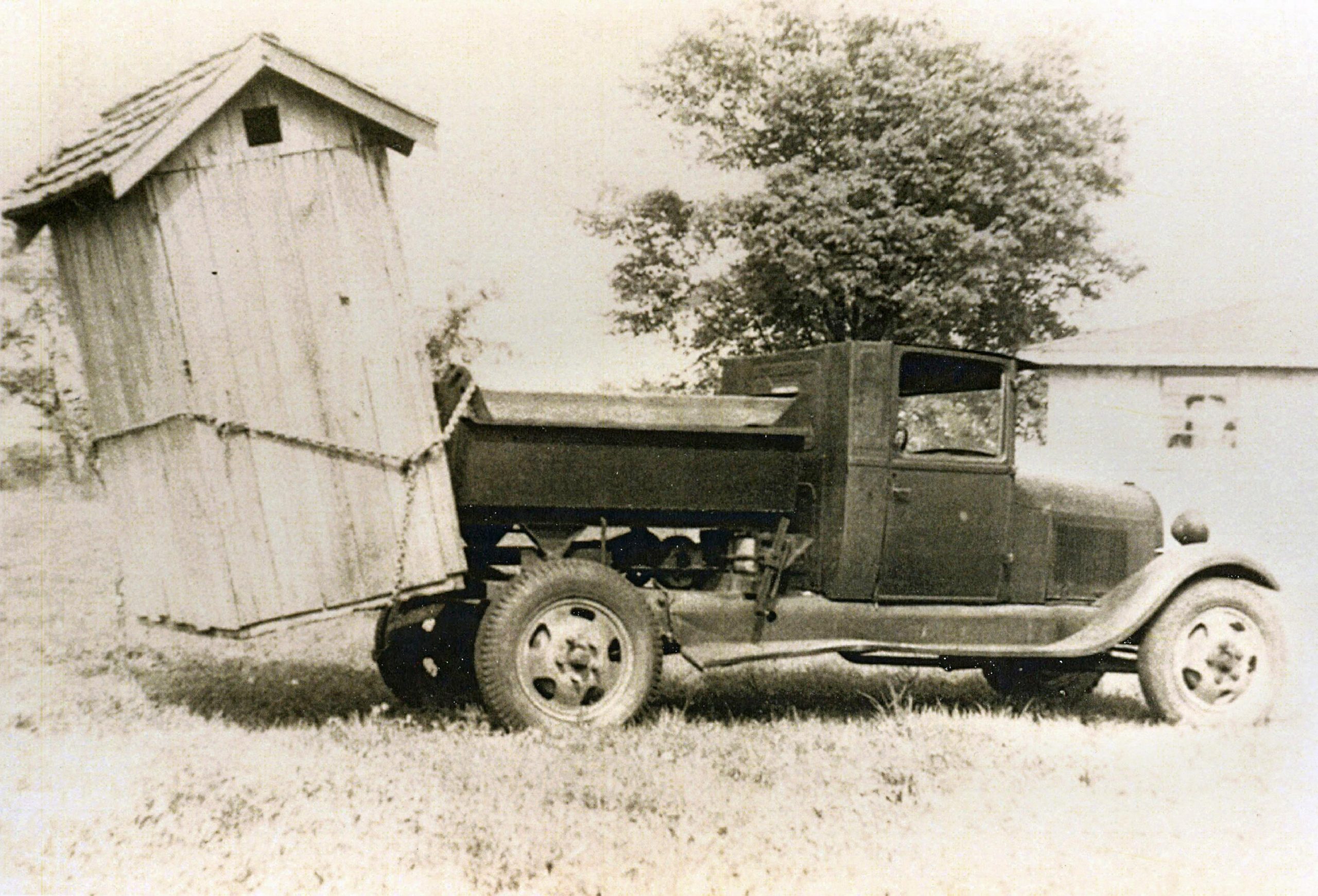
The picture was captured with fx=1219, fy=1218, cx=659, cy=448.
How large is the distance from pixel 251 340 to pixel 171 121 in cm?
95

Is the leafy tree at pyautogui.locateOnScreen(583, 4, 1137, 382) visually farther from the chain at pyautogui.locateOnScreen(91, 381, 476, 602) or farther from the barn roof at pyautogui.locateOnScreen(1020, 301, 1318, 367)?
the chain at pyautogui.locateOnScreen(91, 381, 476, 602)

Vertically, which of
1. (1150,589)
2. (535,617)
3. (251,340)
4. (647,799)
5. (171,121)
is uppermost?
(171,121)

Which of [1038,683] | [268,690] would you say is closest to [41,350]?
[268,690]

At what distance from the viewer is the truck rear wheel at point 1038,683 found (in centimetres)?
779

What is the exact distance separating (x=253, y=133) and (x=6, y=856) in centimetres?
316

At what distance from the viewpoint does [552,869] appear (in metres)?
4.48

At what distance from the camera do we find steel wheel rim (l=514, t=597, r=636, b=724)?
5.80m

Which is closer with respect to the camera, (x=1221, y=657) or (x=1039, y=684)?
(x=1221, y=657)

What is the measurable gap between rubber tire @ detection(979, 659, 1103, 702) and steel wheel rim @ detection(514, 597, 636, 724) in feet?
9.45

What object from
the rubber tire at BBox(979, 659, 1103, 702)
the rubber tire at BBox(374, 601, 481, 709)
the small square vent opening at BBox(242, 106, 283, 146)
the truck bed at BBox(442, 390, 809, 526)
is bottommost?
the rubber tire at BBox(979, 659, 1103, 702)

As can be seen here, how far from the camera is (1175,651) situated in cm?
666

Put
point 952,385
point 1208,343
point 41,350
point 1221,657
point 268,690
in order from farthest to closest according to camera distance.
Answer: point 1208,343
point 41,350
point 268,690
point 952,385
point 1221,657

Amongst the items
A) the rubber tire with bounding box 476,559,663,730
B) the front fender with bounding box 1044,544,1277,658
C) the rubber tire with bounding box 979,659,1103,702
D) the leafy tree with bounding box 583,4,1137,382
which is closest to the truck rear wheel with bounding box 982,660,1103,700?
the rubber tire with bounding box 979,659,1103,702

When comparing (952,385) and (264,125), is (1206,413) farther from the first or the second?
→ (264,125)
